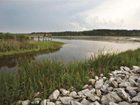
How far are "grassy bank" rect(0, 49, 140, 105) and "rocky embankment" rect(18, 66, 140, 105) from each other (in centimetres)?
35

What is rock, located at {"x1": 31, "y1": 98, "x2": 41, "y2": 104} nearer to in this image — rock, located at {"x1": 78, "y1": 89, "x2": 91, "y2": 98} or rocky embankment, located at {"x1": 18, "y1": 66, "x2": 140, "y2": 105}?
rocky embankment, located at {"x1": 18, "y1": 66, "x2": 140, "y2": 105}

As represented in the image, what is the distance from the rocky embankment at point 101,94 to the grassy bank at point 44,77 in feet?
1.16

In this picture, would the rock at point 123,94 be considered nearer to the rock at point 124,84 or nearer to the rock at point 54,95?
the rock at point 124,84

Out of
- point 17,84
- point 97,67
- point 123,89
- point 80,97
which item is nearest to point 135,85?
point 123,89

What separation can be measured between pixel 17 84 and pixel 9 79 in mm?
716

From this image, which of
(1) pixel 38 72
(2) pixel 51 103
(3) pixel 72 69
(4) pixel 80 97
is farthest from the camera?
(3) pixel 72 69

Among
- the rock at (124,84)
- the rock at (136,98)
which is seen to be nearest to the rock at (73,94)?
the rock at (124,84)

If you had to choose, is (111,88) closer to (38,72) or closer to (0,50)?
(38,72)

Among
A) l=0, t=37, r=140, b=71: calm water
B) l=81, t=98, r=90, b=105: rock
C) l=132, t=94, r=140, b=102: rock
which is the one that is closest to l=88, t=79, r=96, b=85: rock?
l=81, t=98, r=90, b=105: rock

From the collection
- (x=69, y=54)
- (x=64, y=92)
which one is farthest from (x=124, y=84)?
(x=69, y=54)

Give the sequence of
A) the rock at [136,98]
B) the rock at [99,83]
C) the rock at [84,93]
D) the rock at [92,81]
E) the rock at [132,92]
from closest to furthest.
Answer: the rock at [136,98]
the rock at [132,92]
the rock at [84,93]
the rock at [99,83]
the rock at [92,81]

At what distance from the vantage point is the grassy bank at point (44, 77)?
8359 mm

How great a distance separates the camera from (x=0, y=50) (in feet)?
101

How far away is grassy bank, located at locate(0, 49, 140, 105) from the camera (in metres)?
8.36
